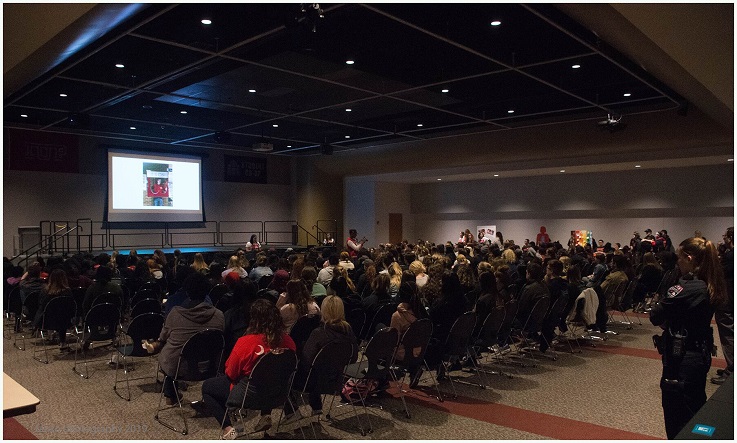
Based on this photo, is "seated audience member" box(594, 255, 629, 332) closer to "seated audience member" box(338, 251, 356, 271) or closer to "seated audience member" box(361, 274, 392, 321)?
"seated audience member" box(361, 274, 392, 321)

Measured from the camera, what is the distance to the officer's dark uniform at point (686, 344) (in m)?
3.49

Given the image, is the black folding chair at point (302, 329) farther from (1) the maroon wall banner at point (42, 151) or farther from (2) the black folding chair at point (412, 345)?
(1) the maroon wall banner at point (42, 151)

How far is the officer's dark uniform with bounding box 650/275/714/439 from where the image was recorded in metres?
3.49

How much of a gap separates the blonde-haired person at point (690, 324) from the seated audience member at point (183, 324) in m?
3.64

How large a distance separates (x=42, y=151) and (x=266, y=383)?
625 inches

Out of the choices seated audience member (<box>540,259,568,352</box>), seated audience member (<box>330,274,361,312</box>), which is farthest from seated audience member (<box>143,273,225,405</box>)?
seated audience member (<box>540,259,568,352</box>)

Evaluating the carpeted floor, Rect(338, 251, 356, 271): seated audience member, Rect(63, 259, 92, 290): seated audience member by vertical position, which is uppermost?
Rect(338, 251, 356, 271): seated audience member

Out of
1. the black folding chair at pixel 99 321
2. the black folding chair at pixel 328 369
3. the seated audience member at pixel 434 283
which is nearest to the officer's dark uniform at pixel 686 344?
the black folding chair at pixel 328 369

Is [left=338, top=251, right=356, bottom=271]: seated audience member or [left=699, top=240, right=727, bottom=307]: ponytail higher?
[left=699, top=240, right=727, bottom=307]: ponytail

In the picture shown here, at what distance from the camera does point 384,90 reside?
11.4 m

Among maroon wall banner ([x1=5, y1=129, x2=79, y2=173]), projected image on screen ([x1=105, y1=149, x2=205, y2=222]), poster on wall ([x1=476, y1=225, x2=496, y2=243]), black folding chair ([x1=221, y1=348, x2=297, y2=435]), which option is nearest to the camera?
black folding chair ([x1=221, y1=348, x2=297, y2=435])

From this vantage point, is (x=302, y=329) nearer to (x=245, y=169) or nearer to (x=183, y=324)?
(x=183, y=324)

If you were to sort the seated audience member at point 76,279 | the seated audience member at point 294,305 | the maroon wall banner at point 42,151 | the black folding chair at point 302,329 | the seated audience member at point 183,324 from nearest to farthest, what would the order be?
the seated audience member at point 183,324 → the black folding chair at point 302,329 → the seated audience member at point 294,305 → the seated audience member at point 76,279 → the maroon wall banner at point 42,151

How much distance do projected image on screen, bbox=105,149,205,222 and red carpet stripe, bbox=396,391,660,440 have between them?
1523 centimetres
